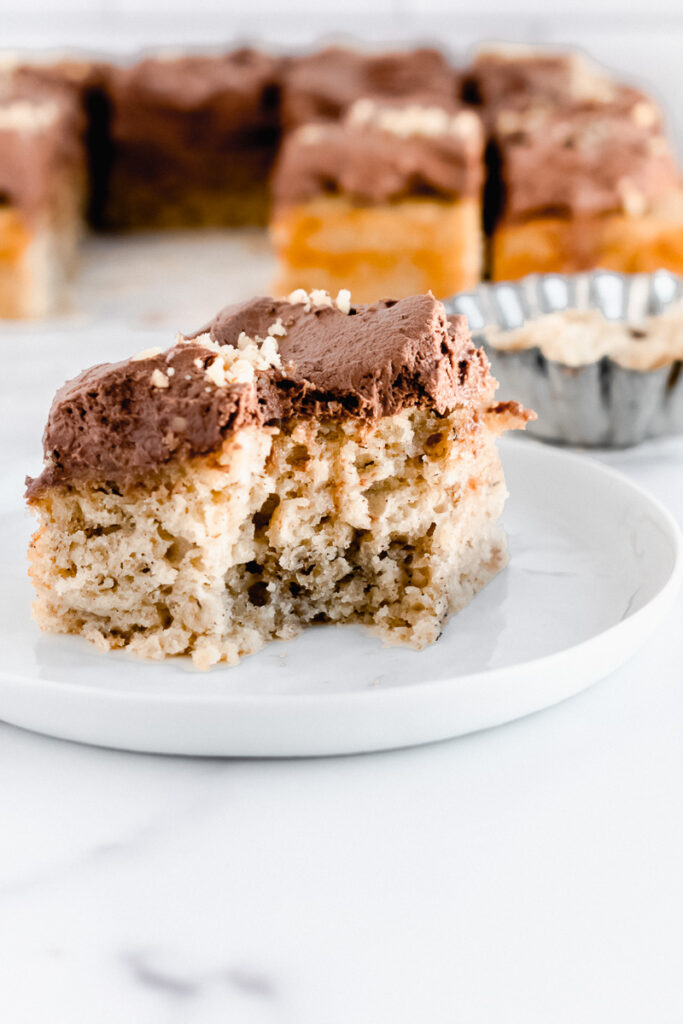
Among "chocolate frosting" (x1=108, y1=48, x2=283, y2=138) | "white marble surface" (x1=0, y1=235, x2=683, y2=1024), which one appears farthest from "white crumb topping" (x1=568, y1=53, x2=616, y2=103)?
"white marble surface" (x1=0, y1=235, x2=683, y2=1024)

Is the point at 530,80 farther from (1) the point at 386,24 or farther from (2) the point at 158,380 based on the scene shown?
(2) the point at 158,380

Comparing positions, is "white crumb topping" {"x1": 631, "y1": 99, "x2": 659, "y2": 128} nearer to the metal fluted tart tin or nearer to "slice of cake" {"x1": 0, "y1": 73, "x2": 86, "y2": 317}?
the metal fluted tart tin

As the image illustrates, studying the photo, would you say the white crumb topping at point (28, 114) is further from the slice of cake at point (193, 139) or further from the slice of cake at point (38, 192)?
the slice of cake at point (193, 139)

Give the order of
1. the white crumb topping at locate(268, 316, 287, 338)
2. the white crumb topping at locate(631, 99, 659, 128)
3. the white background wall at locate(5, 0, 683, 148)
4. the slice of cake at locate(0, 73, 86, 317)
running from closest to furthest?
the white crumb topping at locate(268, 316, 287, 338) → the slice of cake at locate(0, 73, 86, 317) → the white crumb topping at locate(631, 99, 659, 128) → the white background wall at locate(5, 0, 683, 148)

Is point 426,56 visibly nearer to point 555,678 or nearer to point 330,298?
point 330,298

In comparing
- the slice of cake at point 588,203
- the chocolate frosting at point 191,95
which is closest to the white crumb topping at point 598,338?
the slice of cake at point 588,203

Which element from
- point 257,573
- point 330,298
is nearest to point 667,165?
point 330,298
